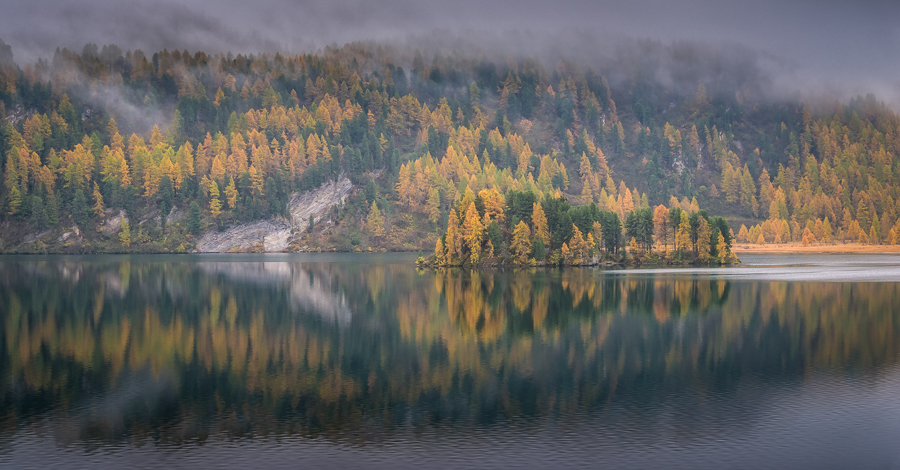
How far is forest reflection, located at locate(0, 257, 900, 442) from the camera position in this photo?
3069cm

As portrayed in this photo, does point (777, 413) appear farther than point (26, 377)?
No

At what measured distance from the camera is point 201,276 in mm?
109188

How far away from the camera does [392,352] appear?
1747 inches

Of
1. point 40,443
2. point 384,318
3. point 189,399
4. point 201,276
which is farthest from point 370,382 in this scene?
point 201,276

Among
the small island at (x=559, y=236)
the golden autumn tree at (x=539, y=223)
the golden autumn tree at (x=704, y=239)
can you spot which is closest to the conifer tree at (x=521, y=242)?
the small island at (x=559, y=236)

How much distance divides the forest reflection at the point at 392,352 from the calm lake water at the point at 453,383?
0.63 ft

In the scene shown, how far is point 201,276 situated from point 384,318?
60015 millimetres

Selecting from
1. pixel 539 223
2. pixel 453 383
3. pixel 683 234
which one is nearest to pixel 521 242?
pixel 539 223

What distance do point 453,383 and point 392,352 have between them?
381 inches

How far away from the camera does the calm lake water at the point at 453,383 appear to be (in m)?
25.4

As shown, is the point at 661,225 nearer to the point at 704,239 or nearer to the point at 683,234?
the point at 683,234

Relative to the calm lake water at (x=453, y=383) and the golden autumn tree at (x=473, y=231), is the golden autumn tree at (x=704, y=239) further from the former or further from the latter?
the calm lake water at (x=453, y=383)

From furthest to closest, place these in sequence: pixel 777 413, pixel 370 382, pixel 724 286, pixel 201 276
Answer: pixel 201 276, pixel 724 286, pixel 370 382, pixel 777 413

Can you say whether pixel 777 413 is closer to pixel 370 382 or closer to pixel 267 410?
pixel 370 382
